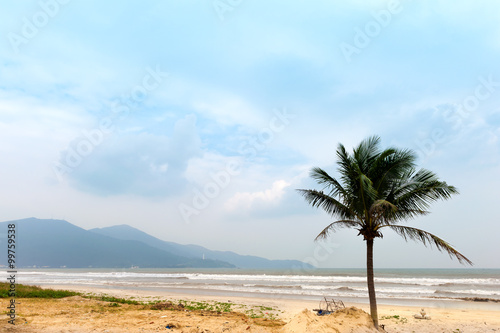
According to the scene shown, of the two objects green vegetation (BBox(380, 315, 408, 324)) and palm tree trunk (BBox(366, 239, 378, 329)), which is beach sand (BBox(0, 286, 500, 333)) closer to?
green vegetation (BBox(380, 315, 408, 324))

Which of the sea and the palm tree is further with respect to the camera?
the sea

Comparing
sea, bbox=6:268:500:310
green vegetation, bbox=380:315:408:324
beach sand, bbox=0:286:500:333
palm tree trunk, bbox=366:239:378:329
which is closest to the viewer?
beach sand, bbox=0:286:500:333

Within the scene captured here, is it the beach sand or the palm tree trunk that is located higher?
the palm tree trunk

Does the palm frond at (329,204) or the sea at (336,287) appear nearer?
the palm frond at (329,204)

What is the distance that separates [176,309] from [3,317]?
19.4 ft

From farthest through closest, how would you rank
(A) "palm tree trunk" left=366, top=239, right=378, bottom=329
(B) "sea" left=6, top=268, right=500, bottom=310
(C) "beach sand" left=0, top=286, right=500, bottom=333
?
(B) "sea" left=6, top=268, right=500, bottom=310, (A) "palm tree trunk" left=366, top=239, right=378, bottom=329, (C) "beach sand" left=0, top=286, right=500, bottom=333

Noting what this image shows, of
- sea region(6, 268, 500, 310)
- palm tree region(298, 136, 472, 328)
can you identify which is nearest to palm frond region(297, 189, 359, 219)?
palm tree region(298, 136, 472, 328)

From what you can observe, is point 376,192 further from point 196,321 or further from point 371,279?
point 196,321

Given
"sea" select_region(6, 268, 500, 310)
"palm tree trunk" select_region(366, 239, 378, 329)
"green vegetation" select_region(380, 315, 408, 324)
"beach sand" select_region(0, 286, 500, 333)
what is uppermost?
"palm tree trunk" select_region(366, 239, 378, 329)

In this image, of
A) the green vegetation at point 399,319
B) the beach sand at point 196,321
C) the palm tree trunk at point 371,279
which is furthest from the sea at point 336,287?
the palm tree trunk at point 371,279

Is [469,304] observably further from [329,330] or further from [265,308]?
[329,330]

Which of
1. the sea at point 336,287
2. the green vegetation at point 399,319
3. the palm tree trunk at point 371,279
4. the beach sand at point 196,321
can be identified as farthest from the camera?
the sea at point 336,287

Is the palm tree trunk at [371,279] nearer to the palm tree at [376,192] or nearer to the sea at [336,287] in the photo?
the palm tree at [376,192]

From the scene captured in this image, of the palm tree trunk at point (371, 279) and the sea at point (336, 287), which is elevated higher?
the palm tree trunk at point (371, 279)
